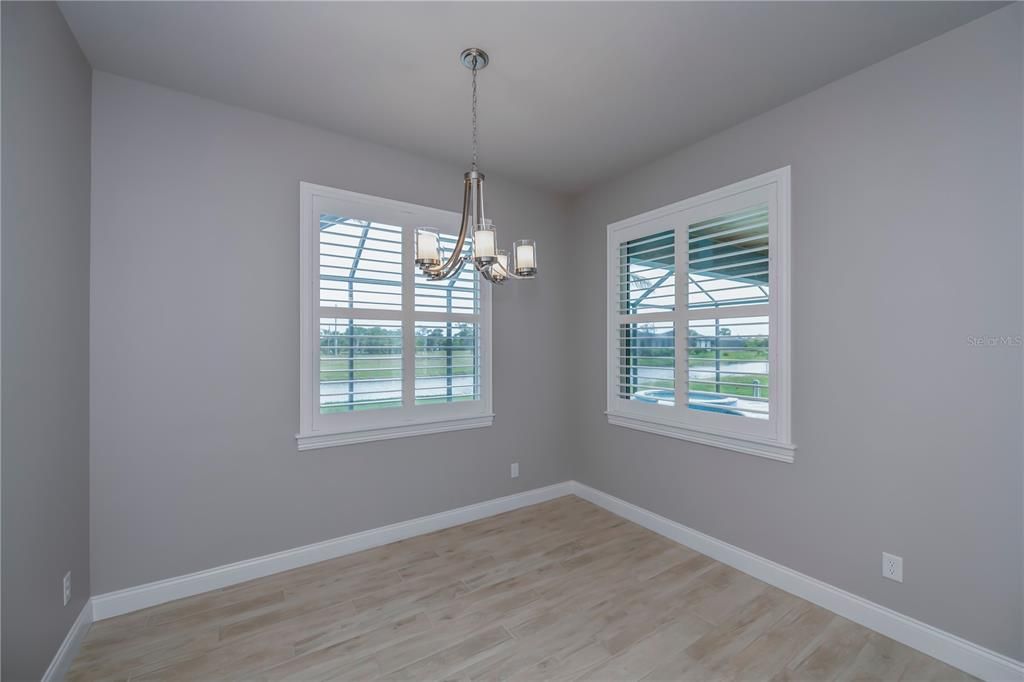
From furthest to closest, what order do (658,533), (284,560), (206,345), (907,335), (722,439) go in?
(658,533)
(722,439)
(284,560)
(206,345)
(907,335)

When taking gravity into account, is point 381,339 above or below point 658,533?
above

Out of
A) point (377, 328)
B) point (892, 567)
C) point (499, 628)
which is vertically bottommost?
point (499, 628)

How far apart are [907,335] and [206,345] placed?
3.60 m

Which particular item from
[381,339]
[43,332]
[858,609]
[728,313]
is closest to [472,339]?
[381,339]

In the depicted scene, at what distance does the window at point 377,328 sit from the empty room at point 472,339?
0.02 m

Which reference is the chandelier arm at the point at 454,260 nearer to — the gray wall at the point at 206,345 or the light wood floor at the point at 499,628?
the gray wall at the point at 206,345

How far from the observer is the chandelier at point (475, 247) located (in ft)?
5.96

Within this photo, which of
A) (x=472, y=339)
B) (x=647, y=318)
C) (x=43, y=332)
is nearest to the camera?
(x=43, y=332)

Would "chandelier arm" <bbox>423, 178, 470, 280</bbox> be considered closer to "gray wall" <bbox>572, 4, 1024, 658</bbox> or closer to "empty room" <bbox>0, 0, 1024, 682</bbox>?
"empty room" <bbox>0, 0, 1024, 682</bbox>

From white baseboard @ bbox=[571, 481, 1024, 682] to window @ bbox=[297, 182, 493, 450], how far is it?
68.4 inches

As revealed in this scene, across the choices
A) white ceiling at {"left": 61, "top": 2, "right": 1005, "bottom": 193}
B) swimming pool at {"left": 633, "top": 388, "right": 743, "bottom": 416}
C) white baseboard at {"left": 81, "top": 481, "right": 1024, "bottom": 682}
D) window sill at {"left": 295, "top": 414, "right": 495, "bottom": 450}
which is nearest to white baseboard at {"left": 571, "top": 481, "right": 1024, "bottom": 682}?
white baseboard at {"left": 81, "top": 481, "right": 1024, "bottom": 682}

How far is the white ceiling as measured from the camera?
6.11 feet

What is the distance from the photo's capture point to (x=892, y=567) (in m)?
2.12

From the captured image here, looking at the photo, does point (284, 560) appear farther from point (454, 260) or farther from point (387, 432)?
point (454, 260)
